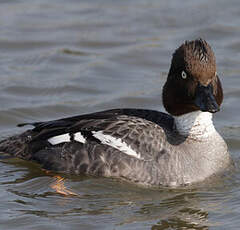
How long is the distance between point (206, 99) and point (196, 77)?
1.19 feet

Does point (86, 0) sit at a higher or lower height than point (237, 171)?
higher

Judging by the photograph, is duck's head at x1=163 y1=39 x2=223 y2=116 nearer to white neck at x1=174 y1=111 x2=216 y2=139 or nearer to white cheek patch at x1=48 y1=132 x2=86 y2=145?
white neck at x1=174 y1=111 x2=216 y2=139

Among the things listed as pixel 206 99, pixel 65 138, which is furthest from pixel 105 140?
pixel 206 99

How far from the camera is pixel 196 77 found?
8.38 m

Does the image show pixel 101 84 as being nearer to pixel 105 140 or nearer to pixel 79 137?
pixel 79 137

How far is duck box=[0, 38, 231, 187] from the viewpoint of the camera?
8.41 meters

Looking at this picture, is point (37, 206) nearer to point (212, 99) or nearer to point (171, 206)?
point (171, 206)

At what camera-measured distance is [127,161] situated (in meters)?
8.44

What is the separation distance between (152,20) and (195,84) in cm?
725

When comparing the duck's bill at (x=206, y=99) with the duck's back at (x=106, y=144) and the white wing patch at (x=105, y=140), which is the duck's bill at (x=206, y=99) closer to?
the duck's back at (x=106, y=144)

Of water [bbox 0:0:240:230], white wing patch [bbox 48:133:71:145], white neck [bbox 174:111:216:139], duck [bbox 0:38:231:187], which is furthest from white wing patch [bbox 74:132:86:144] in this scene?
white neck [bbox 174:111:216:139]

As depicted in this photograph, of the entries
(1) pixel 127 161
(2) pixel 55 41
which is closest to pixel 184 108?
(1) pixel 127 161

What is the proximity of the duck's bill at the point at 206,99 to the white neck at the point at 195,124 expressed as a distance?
544mm

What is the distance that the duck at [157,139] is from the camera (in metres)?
8.41
